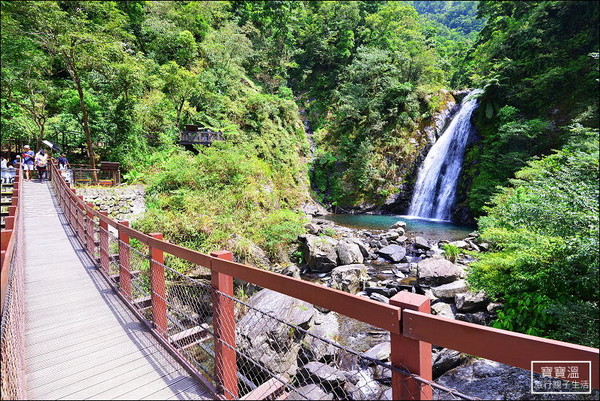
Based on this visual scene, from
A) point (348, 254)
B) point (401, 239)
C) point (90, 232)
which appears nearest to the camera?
point (90, 232)

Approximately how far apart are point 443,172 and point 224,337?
70.8 feet

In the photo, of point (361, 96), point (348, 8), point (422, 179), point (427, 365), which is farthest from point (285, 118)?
point (427, 365)

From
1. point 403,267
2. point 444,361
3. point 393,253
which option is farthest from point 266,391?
point 393,253

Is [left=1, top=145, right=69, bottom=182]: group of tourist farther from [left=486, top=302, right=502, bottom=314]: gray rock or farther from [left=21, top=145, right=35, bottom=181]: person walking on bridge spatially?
[left=486, top=302, right=502, bottom=314]: gray rock

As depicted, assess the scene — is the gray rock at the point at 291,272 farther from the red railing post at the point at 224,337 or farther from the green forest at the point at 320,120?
the red railing post at the point at 224,337

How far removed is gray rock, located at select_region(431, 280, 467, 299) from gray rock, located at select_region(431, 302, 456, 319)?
45cm

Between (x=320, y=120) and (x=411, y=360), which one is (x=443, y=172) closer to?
(x=320, y=120)

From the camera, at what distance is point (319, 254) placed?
10.2 m

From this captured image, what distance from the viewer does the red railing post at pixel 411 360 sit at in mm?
1363

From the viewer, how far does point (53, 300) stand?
482 centimetres

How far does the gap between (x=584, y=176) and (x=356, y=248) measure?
21.6ft

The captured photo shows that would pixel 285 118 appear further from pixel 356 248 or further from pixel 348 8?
pixel 348 8

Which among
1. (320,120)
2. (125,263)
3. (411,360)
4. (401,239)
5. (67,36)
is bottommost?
(401,239)

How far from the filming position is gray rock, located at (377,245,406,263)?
1112 cm
